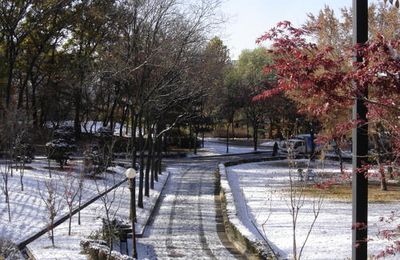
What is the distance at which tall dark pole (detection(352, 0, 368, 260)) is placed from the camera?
16.6 feet

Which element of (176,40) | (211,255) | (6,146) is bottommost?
(211,255)

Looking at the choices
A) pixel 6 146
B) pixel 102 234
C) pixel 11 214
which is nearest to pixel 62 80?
pixel 6 146

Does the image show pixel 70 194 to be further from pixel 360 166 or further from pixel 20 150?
pixel 360 166

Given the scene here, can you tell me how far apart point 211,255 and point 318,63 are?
10.1 m

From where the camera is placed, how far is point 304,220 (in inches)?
702

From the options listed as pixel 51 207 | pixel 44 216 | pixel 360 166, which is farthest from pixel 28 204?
pixel 360 166

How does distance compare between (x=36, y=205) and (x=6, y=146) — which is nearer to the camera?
(x=36, y=205)

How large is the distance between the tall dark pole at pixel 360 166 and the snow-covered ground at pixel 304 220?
368cm

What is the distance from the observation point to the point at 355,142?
5207mm

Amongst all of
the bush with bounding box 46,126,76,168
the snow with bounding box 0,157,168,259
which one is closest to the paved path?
the snow with bounding box 0,157,168,259

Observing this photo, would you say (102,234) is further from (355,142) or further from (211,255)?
(355,142)

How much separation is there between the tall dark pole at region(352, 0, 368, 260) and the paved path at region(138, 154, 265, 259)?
8.82 metres

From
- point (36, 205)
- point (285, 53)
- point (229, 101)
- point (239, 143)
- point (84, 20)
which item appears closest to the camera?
point (285, 53)

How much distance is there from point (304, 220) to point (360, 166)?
1311cm
